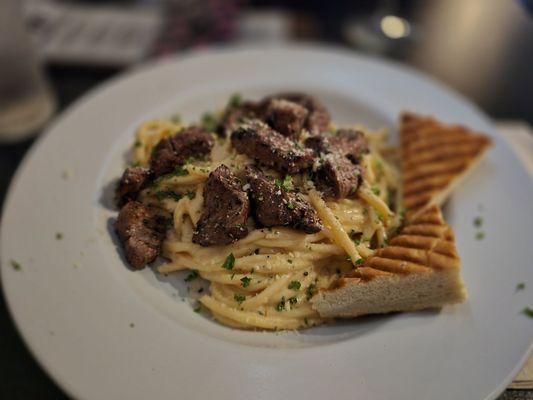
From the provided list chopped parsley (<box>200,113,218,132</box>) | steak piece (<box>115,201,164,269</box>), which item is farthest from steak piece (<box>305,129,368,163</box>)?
steak piece (<box>115,201,164,269</box>)

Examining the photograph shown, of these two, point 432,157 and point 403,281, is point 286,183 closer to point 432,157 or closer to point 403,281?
point 403,281

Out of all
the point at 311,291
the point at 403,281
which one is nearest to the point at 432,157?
the point at 403,281

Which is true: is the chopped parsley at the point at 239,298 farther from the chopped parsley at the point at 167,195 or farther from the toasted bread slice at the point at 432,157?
the toasted bread slice at the point at 432,157

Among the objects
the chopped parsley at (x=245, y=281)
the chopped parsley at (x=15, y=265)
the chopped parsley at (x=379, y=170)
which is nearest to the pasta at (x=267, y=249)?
the chopped parsley at (x=245, y=281)

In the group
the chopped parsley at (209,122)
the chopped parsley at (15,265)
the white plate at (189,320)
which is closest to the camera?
the white plate at (189,320)

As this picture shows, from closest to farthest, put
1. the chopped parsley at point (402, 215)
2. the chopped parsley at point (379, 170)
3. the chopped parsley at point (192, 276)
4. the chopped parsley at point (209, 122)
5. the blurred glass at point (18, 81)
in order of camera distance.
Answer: the chopped parsley at point (192, 276) → the chopped parsley at point (402, 215) → the chopped parsley at point (379, 170) → the chopped parsley at point (209, 122) → the blurred glass at point (18, 81)

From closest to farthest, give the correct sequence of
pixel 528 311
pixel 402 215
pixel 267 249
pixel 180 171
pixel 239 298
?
1. pixel 528 311
2. pixel 239 298
3. pixel 267 249
4. pixel 180 171
5. pixel 402 215

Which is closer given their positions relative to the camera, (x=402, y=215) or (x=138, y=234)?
(x=138, y=234)
